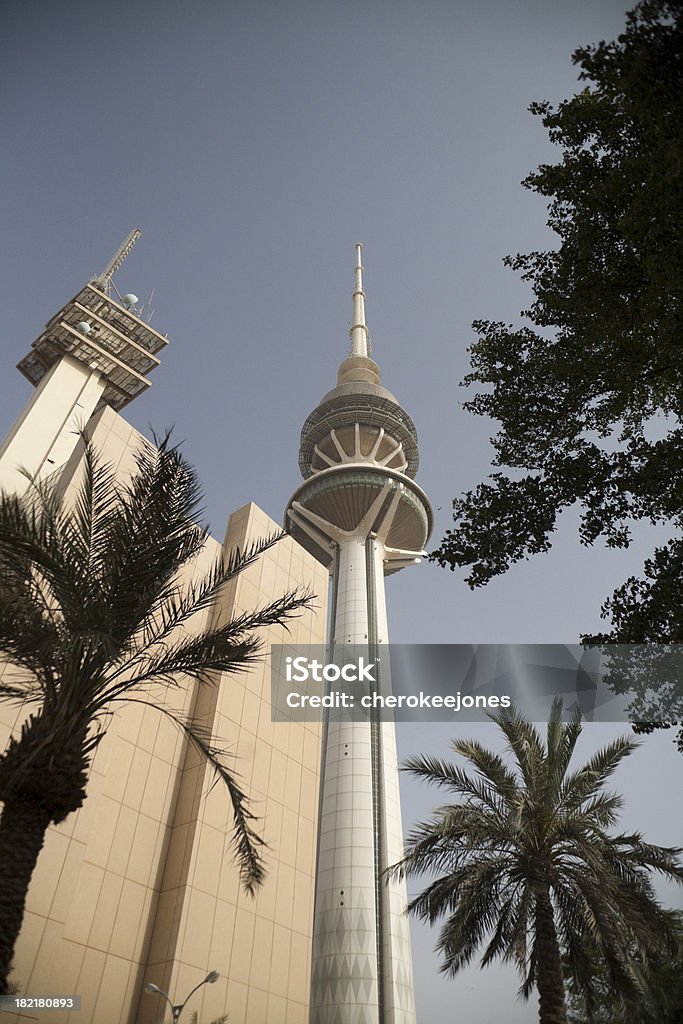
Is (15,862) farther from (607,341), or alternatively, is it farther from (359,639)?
(359,639)

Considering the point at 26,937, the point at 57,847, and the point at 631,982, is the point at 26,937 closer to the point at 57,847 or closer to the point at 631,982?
the point at 57,847

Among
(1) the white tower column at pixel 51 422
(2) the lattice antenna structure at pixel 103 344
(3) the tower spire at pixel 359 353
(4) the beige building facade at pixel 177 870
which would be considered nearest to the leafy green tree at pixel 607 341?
(4) the beige building facade at pixel 177 870

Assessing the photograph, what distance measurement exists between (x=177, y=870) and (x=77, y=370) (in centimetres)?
2401

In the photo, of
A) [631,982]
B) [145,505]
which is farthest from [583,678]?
[145,505]

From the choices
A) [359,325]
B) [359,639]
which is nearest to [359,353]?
[359,325]

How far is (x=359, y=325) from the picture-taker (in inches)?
2820

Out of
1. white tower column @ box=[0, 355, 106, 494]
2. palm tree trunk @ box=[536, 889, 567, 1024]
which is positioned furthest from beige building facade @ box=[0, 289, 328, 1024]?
palm tree trunk @ box=[536, 889, 567, 1024]

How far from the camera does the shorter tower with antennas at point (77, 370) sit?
28219 mm

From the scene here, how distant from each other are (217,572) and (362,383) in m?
51.8

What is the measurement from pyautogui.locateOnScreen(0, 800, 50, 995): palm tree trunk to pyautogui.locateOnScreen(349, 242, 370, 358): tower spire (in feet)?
208

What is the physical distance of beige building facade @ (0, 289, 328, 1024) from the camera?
1523cm

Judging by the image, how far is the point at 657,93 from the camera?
8.09 m

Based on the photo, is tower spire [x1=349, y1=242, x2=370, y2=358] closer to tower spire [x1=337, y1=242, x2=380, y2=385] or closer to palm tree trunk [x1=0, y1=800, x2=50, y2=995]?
tower spire [x1=337, y1=242, x2=380, y2=385]

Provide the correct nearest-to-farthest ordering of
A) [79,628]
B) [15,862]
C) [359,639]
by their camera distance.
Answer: [15,862], [79,628], [359,639]
